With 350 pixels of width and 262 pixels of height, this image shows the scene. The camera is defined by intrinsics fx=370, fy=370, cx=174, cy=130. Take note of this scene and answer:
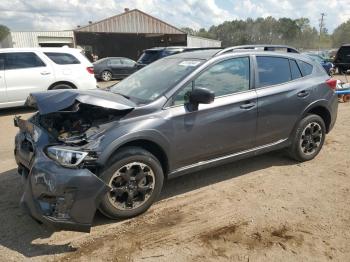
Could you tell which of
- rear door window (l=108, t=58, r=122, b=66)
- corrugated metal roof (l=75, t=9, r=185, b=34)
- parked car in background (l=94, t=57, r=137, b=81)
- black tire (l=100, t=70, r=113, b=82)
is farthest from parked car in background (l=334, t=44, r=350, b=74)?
corrugated metal roof (l=75, t=9, r=185, b=34)

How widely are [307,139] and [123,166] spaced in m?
3.04

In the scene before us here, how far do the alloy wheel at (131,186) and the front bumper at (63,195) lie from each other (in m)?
0.31

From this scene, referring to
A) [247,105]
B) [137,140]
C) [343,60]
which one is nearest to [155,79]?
[137,140]

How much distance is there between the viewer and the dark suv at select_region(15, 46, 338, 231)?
3.35 m

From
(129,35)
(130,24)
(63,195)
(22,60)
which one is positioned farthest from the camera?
(129,35)

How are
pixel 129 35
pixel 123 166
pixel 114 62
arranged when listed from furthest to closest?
pixel 129 35, pixel 114 62, pixel 123 166

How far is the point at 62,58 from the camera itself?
10.3m

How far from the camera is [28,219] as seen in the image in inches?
154

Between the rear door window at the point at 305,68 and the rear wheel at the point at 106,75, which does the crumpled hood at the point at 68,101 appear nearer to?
the rear door window at the point at 305,68

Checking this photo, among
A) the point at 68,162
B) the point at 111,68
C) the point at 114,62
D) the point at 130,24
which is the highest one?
A: the point at 130,24

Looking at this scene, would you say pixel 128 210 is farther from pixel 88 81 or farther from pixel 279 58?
pixel 88 81

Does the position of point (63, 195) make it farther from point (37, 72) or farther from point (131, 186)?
point (37, 72)

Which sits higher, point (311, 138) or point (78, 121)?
point (78, 121)

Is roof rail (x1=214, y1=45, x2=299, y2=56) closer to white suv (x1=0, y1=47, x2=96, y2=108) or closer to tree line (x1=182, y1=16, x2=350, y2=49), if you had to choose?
white suv (x1=0, y1=47, x2=96, y2=108)
